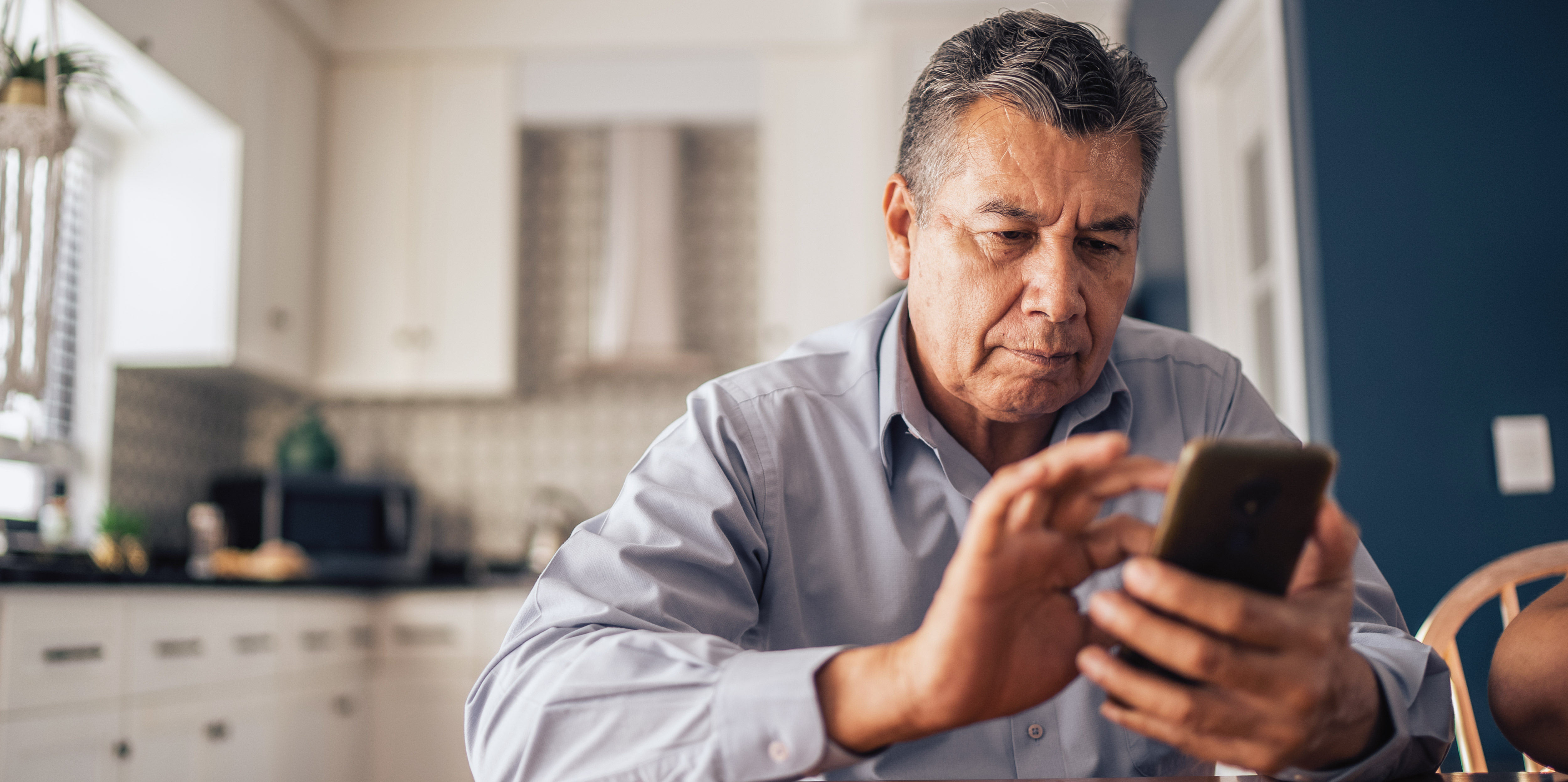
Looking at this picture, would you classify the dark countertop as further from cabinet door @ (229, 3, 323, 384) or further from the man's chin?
the man's chin

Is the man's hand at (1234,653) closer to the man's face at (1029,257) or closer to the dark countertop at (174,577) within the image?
the man's face at (1029,257)

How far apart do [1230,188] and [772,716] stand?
2.93 meters

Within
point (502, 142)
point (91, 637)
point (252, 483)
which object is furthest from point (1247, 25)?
point (252, 483)

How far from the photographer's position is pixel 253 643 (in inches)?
109

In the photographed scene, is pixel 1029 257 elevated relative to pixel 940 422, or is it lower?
elevated

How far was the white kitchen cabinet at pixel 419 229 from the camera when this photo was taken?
3.90 m

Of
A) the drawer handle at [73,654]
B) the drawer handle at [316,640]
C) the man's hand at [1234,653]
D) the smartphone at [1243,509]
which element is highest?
→ the smartphone at [1243,509]

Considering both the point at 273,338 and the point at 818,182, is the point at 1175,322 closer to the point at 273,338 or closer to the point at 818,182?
the point at 818,182

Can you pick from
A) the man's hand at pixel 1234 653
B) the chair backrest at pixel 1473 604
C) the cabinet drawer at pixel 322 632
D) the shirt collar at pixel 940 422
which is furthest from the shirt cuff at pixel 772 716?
the cabinet drawer at pixel 322 632

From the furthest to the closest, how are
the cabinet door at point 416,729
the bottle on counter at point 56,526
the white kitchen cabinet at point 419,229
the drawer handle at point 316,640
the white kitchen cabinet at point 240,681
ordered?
the white kitchen cabinet at point 419,229 → the cabinet door at point 416,729 → the drawer handle at point 316,640 → the bottle on counter at point 56,526 → the white kitchen cabinet at point 240,681

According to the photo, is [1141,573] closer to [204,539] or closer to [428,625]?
[428,625]

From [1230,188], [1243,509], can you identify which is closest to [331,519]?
[1230,188]

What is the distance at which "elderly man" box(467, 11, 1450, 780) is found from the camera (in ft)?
1.84

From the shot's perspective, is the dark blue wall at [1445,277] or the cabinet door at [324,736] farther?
the cabinet door at [324,736]
